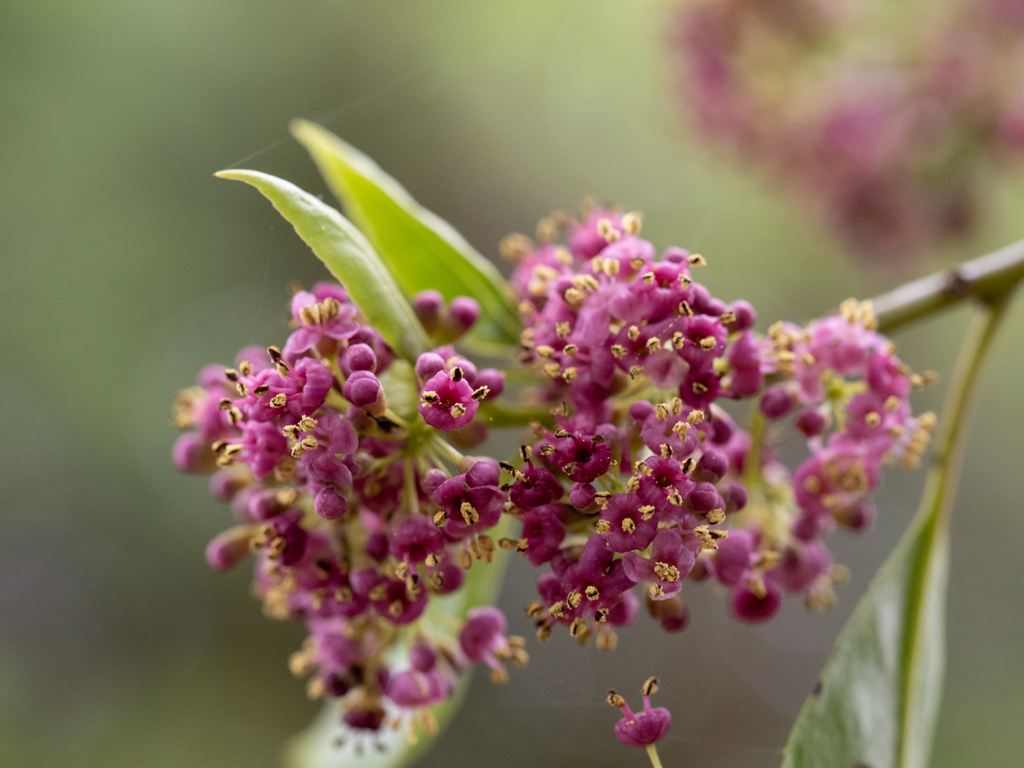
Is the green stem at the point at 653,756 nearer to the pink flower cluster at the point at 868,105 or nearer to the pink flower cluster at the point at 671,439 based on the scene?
the pink flower cluster at the point at 671,439

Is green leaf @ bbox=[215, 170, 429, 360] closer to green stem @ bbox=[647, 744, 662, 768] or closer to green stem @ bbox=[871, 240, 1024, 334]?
green stem @ bbox=[647, 744, 662, 768]

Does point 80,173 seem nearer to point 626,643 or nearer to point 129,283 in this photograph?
point 129,283

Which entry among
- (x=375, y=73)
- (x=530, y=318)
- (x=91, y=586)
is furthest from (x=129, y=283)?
(x=530, y=318)

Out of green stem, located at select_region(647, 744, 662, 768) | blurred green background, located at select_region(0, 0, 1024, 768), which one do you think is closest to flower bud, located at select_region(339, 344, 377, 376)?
green stem, located at select_region(647, 744, 662, 768)

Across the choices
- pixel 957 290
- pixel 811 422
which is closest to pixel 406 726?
pixel 811 422

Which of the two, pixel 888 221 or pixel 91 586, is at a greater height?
pixel 888 221
